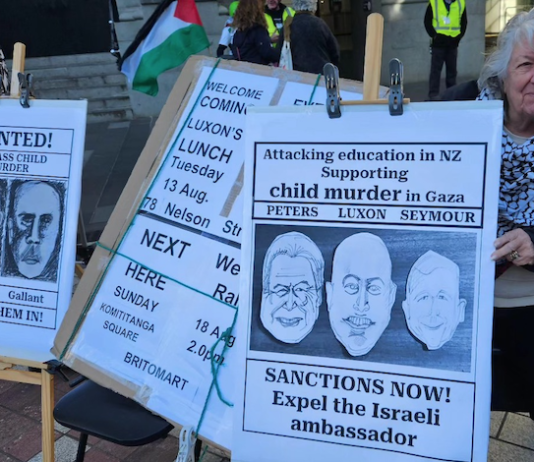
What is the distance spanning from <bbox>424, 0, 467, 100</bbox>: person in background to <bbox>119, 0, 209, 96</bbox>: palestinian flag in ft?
15.6

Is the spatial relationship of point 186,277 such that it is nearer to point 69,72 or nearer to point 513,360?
point 513,360

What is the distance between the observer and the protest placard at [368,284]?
1275 millimetres

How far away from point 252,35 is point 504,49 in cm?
393

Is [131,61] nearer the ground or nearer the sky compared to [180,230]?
nearer the sky

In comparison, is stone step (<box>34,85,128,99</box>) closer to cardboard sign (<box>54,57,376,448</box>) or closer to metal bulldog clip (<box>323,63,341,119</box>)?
cardboard sign (<box>54,57,376,448</box>)

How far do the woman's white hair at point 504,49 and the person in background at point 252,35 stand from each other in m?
3.79

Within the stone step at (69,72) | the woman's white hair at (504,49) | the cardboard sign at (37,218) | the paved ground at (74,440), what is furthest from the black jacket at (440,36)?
the cardboard sign at (37,218)

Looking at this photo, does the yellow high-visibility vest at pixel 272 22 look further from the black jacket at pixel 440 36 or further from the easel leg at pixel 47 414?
the easel leg at pixel 47 414

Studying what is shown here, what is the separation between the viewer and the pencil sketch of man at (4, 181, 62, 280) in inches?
78.3

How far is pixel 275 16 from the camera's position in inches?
227

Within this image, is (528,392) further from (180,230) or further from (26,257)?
(26,257)

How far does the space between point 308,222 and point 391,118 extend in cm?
32

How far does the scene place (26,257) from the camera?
2006 millimetres

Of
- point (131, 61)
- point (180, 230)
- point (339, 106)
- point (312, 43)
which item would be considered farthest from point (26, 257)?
point (312, 43)
